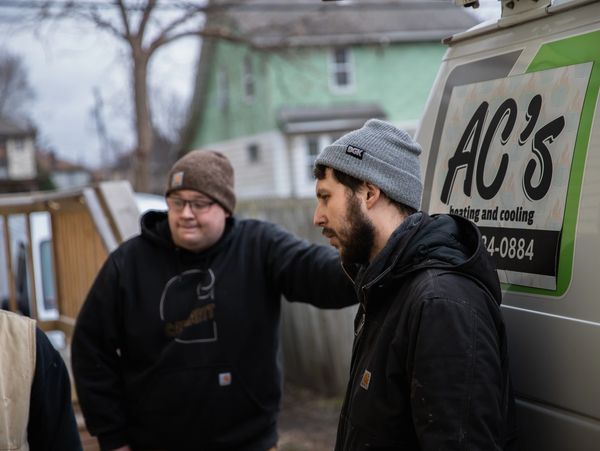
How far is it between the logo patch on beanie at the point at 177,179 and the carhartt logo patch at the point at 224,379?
0.90 m

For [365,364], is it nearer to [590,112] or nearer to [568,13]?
[590,112]

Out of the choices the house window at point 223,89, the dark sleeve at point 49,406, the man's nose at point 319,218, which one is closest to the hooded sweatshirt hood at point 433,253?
the man's nose at point 319,218

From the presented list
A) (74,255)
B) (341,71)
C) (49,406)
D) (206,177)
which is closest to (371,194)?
(49,406)

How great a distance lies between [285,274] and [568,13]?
1.79m

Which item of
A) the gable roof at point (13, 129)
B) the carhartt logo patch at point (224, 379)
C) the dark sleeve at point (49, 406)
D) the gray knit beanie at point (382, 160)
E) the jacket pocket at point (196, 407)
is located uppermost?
the gable roof at point (13, 129)

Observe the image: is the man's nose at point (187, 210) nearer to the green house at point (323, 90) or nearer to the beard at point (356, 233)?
the beard at point (356, 233)

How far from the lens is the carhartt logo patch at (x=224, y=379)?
3529mm

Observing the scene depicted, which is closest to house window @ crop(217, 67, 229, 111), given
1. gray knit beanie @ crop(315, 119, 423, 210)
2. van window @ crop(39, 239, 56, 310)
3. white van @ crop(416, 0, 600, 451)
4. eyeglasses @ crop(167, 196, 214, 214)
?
van window @ crop(39, 239, 56, 310)

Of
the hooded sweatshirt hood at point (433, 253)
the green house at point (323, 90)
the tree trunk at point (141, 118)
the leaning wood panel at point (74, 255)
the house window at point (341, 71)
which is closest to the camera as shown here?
the hooded sweatshirt hood at point (433, 253)

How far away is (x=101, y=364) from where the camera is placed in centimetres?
359

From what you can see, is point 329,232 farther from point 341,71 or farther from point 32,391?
point 341,71

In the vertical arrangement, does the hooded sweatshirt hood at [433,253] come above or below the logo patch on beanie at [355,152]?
below

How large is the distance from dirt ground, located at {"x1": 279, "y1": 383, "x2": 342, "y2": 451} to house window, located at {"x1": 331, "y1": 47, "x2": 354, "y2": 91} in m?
18.6

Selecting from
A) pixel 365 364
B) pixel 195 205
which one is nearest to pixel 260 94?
pixel 195 205
